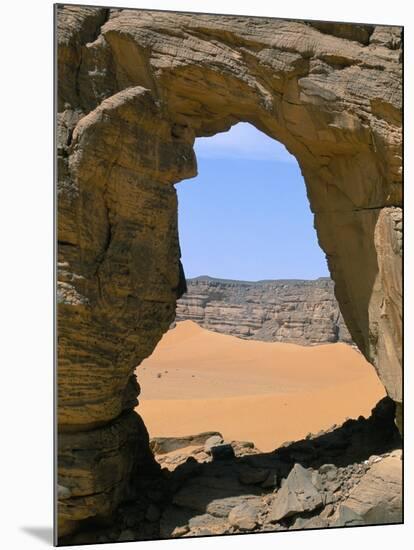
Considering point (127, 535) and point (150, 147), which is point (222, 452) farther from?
point (150, 147)

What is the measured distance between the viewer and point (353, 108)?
22.7 ft

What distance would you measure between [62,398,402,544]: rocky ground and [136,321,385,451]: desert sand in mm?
3944

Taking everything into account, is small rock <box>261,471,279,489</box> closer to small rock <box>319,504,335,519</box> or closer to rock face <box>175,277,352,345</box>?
small rock <box>319,504,335,519</box>

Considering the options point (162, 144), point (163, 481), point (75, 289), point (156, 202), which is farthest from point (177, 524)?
point (162, 144)

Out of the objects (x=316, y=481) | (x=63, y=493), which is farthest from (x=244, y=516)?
(x=63, y=493)

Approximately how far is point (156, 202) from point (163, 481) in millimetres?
3018

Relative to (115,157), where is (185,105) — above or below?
above

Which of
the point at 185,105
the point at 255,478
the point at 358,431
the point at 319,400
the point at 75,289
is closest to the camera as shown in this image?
the point at 75,289

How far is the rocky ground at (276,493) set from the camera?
7145 mm

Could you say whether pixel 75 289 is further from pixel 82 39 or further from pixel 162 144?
pixel 82 39

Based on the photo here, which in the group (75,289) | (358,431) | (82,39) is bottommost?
(358,431)

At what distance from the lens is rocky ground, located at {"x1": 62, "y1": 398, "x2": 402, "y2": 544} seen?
23.4 feet

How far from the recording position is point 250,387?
2650cm

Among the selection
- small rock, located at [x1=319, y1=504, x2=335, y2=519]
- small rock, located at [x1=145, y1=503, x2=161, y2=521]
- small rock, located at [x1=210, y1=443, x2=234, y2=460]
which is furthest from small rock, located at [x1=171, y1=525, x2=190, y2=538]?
small rock, located at [x1=210, y1=443, x2=234, y2=460]
